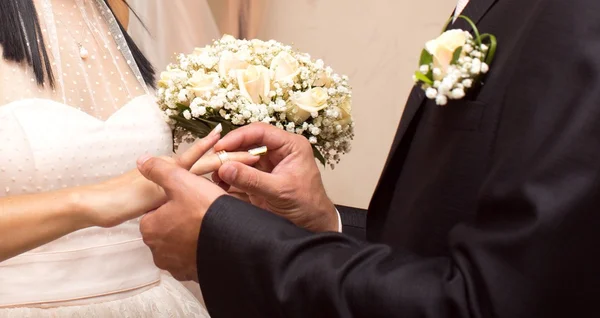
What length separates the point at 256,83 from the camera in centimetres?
115

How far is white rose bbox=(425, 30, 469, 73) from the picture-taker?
31.5 inches

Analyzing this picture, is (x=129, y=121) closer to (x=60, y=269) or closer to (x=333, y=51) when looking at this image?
(x=60, y=269)

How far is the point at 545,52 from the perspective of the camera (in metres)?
0.71

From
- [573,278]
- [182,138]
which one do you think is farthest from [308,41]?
[573,278]

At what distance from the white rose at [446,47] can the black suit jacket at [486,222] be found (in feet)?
0.18

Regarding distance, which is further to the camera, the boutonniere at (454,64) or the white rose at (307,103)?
the white rose at (307,103)

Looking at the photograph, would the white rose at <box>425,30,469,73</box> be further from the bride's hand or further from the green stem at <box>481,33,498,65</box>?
the bride's hand

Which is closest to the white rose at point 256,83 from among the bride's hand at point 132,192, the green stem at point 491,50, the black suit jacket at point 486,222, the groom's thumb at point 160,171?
the bride's hand at point 132,192

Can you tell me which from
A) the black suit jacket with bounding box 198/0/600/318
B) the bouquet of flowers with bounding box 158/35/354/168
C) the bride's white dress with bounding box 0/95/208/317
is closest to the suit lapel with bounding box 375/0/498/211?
the black suit jacket with bounding box 198/0/600/318

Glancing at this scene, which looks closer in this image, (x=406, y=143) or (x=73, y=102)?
(x=406, y=143)

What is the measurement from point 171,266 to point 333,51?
141cm

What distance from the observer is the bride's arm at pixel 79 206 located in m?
1.04

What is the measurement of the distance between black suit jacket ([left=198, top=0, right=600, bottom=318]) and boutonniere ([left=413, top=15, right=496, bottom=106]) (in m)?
0.02

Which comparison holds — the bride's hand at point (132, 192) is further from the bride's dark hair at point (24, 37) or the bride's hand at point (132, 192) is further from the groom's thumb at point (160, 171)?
the bride's dark hair at point (24, 37)
